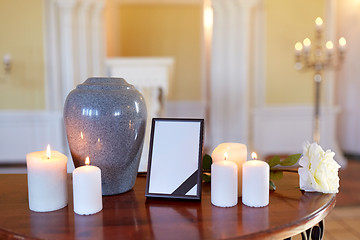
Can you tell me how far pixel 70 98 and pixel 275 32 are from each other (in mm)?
3156

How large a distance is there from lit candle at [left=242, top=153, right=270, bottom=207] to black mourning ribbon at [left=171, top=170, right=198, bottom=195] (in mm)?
120

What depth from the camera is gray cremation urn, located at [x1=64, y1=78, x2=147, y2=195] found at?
790 millimetres

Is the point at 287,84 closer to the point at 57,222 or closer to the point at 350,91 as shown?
the point at 350,91

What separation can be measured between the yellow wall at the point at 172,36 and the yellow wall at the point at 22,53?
1498 millimetres

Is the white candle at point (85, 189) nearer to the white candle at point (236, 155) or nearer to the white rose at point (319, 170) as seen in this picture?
the white candle at point (236, 155)

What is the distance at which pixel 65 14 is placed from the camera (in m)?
3.37

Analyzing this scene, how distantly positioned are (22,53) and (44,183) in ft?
10.1

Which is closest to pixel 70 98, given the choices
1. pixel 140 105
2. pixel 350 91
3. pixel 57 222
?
pixel 140 105

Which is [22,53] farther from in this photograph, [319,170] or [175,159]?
[319,170]

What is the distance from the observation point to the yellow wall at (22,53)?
336 centimetres

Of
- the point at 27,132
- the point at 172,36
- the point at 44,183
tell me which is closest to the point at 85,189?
the point at 44,183

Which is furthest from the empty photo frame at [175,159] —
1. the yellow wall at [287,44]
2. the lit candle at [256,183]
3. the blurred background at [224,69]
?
the yellow wall at [287,44]

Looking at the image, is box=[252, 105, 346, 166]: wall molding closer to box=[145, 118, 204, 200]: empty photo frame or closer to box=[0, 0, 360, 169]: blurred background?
box=[0, 0, 360, 169]: blurred background

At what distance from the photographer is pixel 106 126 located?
31.1 inches
